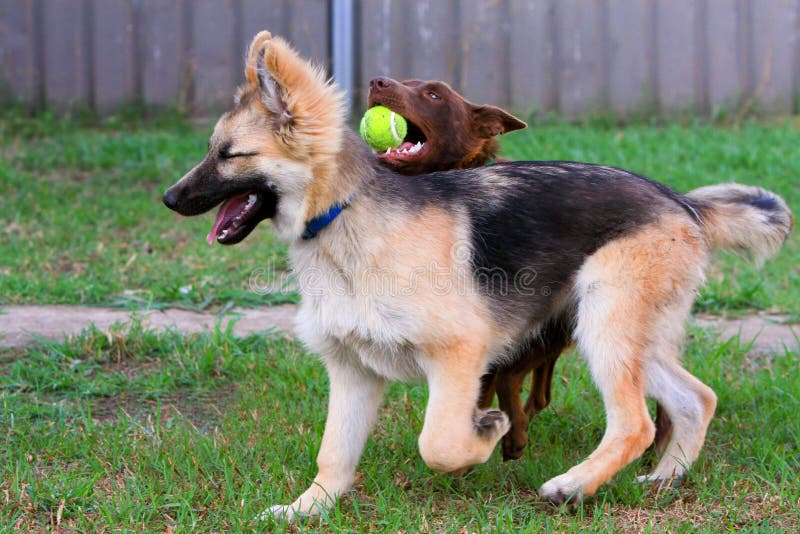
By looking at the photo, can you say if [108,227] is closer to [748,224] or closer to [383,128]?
[383,128]

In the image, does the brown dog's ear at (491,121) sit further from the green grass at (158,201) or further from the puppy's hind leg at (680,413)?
the green grass at (158,201)

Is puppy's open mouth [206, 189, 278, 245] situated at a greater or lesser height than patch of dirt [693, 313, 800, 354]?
greater

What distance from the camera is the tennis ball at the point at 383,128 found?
431 centimetres

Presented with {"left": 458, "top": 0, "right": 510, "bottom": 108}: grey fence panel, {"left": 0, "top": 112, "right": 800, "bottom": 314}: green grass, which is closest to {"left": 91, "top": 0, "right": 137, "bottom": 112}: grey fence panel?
{"left": 0, "top": 112, "right": 800, "bottom": 314}: green grass

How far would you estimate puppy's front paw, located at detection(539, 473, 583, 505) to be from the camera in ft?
11.9

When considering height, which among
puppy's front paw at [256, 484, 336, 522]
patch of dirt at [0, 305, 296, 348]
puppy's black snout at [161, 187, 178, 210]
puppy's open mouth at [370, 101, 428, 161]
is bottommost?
puppy's front paw at [256, 484, 336, 522]

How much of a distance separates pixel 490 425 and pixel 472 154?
1398 millimetres

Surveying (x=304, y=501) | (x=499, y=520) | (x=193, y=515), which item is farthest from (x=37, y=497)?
(x=499, y=520)

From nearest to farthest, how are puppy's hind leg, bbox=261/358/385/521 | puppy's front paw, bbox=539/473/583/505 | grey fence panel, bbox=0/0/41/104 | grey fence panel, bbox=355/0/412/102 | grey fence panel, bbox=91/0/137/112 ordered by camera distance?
1. puppy's front paw, bbox=539/473/583/505
2. puppy's hind leg, bbox=261/358/385/521
3. grey fence panel, bbox=0/0/41/104
4. grey fence panel, bbox=91/0/137/112
5. grey fence panel, bbox=355/0/412/102

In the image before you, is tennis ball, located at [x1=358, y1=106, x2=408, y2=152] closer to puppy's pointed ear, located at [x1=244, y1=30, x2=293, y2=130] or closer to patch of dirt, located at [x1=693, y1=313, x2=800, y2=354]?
puppy's pointed ear, located at [x1=244, y1=30, x2=293, y2=130]

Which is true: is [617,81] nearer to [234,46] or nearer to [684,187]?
[684,187]

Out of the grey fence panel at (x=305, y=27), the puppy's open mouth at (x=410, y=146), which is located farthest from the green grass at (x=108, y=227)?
the puppy's open mouth at (x=410, y=146)

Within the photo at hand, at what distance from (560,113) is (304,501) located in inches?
258

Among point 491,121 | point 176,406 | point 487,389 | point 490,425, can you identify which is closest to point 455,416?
point 490,425
